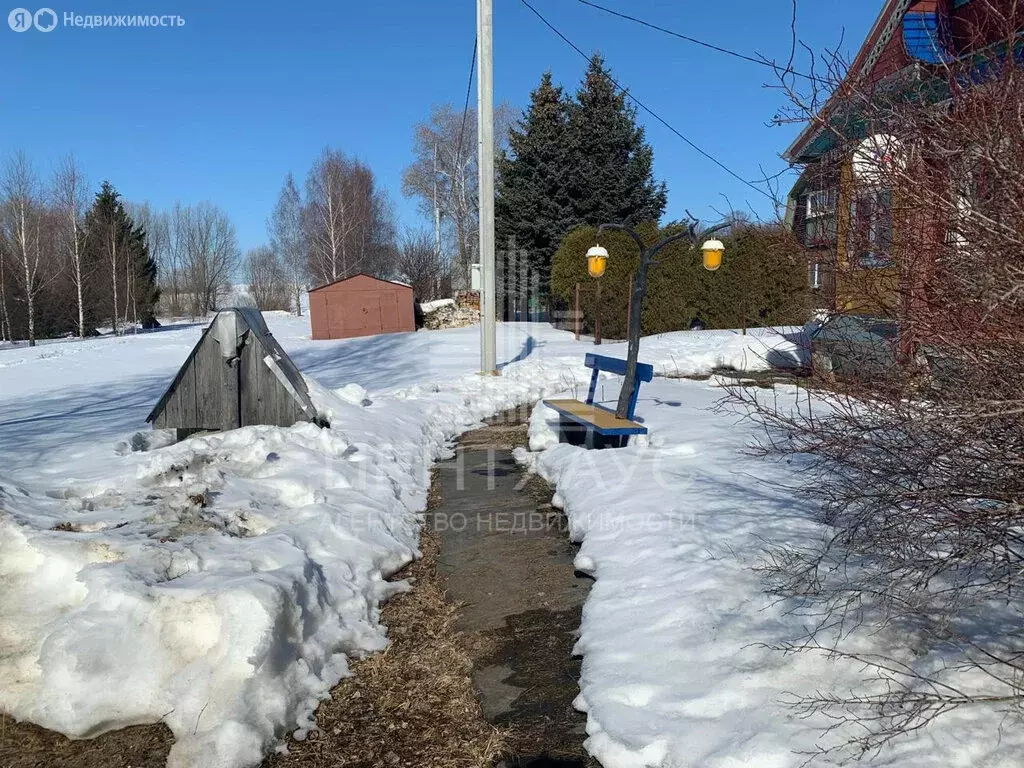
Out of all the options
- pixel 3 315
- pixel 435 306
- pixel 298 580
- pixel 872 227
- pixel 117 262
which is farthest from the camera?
pixel 117 262

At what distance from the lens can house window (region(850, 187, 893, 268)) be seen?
2725 mm

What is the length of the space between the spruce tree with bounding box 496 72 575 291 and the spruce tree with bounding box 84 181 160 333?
21658mm

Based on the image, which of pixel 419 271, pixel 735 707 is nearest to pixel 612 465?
pixel 735 707

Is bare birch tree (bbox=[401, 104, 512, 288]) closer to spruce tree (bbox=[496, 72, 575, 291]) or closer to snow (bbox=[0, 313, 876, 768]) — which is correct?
spruce tree (bbox=[496, 72, 575, 291])

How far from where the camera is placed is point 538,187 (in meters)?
30.4

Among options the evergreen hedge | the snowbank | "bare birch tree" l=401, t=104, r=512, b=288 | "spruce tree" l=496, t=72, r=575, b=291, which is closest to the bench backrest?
the snowbank

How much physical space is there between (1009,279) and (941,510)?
36.2 inches

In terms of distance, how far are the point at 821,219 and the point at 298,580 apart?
3.02 metres

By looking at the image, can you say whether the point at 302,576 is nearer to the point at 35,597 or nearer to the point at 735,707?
the point at 35,597

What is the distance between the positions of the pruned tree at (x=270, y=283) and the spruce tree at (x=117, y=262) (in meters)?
15.1

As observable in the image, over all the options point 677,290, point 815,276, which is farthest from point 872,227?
point 677,290

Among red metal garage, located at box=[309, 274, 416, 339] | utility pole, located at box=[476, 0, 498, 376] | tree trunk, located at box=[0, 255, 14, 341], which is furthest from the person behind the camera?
tree trunk, located at box=[0, 255, 14, 341]

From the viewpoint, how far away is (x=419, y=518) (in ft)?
19.9

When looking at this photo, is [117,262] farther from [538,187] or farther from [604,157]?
[604,157]
